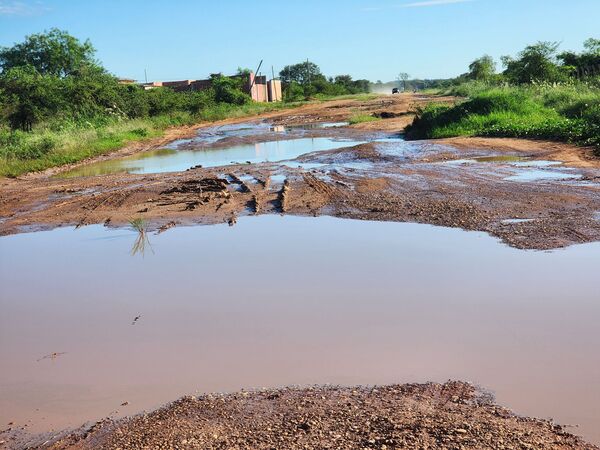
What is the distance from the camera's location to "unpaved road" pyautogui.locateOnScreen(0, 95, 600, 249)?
28.7 ft

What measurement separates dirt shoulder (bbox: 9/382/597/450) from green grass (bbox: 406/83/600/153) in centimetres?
1394

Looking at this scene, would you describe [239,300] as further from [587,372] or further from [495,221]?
[495,221]

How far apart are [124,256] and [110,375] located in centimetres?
375

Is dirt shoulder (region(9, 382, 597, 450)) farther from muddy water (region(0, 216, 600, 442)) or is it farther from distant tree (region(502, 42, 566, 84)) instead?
distant tree (region(502, 42, 566, 84))

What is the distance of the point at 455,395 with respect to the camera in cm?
409

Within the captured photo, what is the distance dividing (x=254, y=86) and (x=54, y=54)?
1957cm

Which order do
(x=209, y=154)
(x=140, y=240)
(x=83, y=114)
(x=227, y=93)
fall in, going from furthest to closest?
(x=227, y=93) → (x=83, y=114) → (x=209, y=154) → (x=140, y=240)

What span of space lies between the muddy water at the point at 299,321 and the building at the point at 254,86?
165ft

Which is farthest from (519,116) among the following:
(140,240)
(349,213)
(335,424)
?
(335,424)

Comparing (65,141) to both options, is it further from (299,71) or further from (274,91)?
(299,71)

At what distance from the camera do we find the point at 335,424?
3652mm

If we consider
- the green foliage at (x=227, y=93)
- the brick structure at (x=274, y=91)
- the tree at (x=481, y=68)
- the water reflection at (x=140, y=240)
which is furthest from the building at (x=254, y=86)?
the water reflection at (x=140, y=240)

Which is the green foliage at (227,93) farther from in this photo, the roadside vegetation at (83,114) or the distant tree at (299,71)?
the distant tree at (299,71)

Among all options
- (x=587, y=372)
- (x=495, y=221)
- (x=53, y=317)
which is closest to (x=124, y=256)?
(x=53, y=317)
